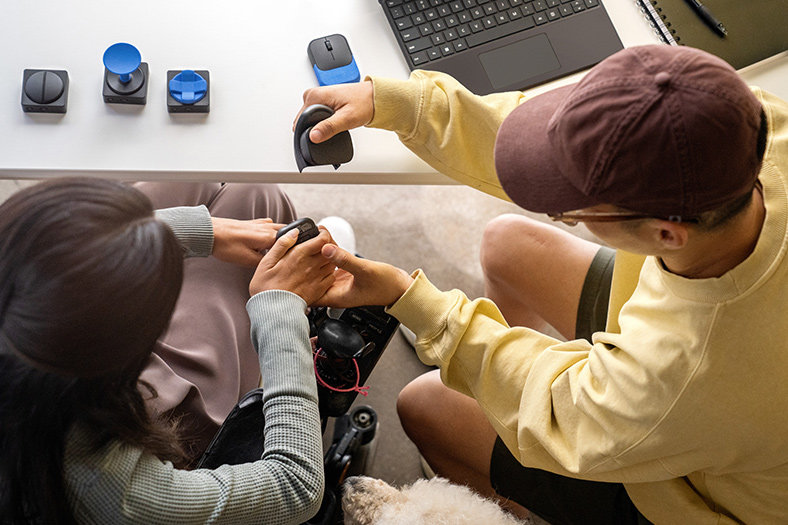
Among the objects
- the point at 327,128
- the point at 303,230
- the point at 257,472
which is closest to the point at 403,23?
the point at 327,128

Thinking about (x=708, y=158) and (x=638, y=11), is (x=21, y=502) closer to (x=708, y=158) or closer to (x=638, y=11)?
(x=708, y=158)

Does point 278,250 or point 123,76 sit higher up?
point 123,76

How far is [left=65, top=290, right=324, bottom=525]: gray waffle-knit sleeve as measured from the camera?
796 millimetres

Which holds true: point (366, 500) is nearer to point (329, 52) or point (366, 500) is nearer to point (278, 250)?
point (278, 250)

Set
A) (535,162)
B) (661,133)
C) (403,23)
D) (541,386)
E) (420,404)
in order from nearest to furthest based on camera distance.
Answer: (661,133), (535,162), (541,386), (403,23), (420,404)

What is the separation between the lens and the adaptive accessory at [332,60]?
1.13 m

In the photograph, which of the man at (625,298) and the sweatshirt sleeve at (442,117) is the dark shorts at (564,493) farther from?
the sweatshirt sleeve at (442,117)

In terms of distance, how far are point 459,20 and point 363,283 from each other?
0.46 meters

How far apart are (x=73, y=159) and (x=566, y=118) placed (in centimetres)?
69

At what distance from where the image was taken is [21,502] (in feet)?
2.53

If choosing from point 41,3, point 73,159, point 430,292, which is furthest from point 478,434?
point 41,3

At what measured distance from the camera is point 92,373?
748 millimetres

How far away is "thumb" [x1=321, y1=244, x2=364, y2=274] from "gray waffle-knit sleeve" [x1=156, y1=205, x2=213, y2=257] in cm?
19

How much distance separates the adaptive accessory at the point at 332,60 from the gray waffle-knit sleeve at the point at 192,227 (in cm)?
27
